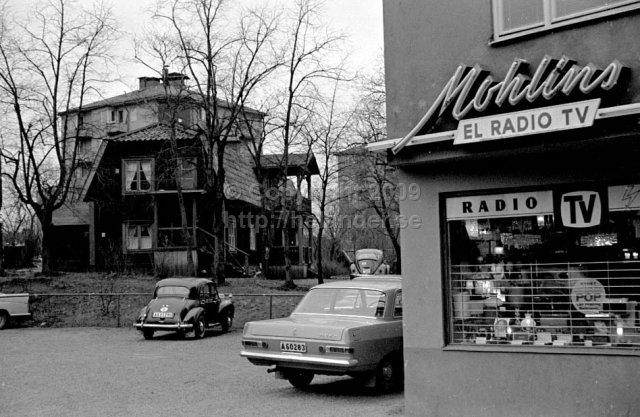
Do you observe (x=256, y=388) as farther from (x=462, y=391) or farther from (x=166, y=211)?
(x=166, y=211)

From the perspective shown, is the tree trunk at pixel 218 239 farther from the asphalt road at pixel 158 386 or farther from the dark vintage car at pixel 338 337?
the dark vintage car at pixel 338 337

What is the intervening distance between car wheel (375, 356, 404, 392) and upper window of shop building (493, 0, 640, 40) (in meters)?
5.05

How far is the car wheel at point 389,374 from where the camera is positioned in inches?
444

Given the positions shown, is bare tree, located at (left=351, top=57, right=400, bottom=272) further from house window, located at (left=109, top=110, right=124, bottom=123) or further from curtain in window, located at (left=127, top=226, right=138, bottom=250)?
house window, located at (left=109, top=110, right=124, bottom=123)

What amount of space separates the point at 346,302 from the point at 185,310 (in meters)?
9.69

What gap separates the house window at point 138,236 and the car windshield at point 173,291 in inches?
794

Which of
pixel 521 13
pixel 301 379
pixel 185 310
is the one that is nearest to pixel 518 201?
pixel 521 13

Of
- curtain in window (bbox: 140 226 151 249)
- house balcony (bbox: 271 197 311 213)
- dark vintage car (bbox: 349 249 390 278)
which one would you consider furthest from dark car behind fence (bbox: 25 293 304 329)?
curtain in window (bbox: 140 226 151 249)

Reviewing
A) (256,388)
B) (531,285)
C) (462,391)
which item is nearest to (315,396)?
(256,388)

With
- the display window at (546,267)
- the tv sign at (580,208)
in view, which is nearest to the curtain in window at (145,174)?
the display window at (546,267)

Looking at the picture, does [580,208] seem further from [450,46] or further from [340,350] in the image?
[340,350]

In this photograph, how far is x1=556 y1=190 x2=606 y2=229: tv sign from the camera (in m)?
8.30

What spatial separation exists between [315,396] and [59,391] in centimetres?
410

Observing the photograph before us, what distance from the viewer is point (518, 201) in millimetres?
8797
